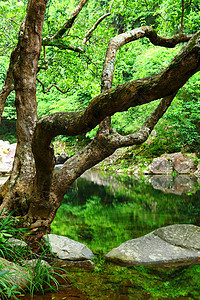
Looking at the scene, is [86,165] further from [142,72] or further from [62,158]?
[62,158]

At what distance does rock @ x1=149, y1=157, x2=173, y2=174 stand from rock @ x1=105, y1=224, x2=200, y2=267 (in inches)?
435

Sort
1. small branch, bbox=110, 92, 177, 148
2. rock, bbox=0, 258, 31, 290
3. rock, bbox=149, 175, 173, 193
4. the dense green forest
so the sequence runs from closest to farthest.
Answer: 1. rock, bbox=0, 258, 31, 290
2. small branch, bbox=110, 92, 177, 148
3. the dense green forest
4. rock, bbox=149, 175, 173, 193

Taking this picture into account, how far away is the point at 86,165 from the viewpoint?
3.89 metres

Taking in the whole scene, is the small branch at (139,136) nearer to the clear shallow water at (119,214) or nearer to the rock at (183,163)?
the clear shallow water at (119,214)

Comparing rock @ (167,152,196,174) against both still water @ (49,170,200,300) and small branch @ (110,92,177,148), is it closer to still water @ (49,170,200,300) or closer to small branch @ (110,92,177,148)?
still water @ (49,170,200,300)

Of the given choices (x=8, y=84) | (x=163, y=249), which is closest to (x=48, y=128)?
(x=8, y=84)

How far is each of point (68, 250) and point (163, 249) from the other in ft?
4.99

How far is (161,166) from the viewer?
15633mm

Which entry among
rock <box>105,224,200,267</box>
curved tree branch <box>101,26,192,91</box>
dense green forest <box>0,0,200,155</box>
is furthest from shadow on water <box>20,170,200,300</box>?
dense green forest <box>0,0,200,155</box>

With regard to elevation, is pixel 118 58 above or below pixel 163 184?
above

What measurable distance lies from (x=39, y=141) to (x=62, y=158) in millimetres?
19388

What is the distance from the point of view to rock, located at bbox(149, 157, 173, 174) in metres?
15.5

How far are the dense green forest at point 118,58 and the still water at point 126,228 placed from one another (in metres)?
3.65

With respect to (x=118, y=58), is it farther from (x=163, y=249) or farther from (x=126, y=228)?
(x=163, y=249)
